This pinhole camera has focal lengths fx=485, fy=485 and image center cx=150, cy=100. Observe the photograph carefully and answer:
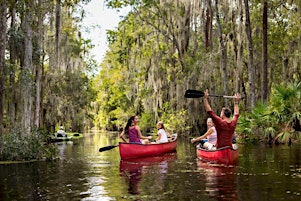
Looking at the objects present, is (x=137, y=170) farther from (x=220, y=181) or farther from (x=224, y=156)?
(x=220, y=181)

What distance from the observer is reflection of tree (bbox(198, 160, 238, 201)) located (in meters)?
8.04

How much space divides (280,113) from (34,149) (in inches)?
408

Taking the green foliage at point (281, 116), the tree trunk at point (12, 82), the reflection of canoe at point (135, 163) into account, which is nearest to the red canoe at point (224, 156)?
the reflection of canoe at point (135, 163)

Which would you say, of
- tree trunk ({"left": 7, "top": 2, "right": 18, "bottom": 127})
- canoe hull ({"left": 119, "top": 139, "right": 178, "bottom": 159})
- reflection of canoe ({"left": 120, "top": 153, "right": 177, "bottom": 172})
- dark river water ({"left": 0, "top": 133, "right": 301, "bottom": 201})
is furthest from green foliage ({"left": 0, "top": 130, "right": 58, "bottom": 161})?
tree trunk ({"left": 7, "top": 2, "right": 18, "bottom": 127})

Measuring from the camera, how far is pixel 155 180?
10055mm

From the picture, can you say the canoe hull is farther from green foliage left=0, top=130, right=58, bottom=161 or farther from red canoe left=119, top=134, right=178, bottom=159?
green foliage left=0, top=130, right=58, bottom=161

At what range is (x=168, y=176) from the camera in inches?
Answer: 424

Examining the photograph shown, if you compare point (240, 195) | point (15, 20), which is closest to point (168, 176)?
point (240, 195)

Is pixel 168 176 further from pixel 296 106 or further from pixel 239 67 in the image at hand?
pixel 239 67

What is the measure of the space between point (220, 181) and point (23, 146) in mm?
7263

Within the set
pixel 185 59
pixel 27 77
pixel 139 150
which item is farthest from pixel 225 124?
pixel 185 59

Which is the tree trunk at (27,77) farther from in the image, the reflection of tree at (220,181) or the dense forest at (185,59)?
the reflection of tree at (220,181)

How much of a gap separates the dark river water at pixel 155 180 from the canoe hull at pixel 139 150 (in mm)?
824

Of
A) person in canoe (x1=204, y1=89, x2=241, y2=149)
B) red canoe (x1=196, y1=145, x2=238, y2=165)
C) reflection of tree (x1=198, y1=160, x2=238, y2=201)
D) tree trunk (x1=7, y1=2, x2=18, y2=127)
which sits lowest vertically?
reflection of tree (x1=198, y1=160, x2=238, y2=201)
